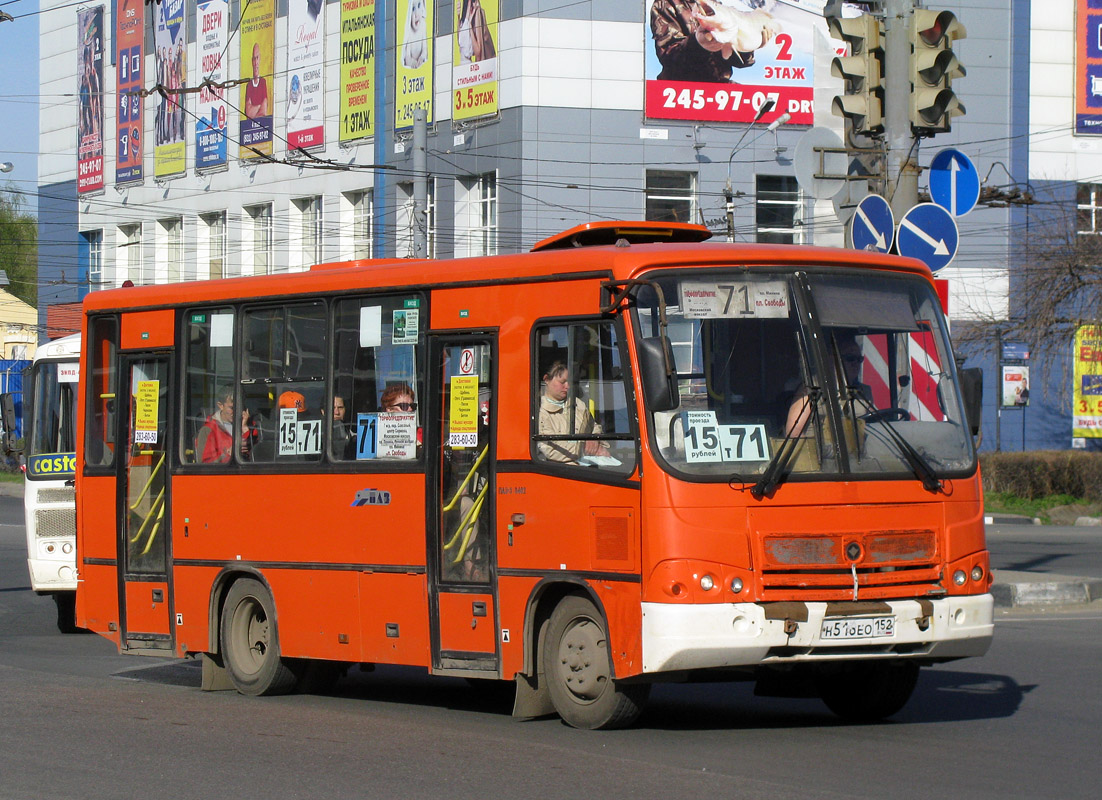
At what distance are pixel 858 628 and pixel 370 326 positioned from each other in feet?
12.9

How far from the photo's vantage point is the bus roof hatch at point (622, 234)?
33.9 ft

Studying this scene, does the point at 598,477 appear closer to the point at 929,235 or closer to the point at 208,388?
the point at 208,388

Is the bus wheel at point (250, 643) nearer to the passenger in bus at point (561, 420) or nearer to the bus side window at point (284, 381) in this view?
Result: the bus side window at point (284, 381)

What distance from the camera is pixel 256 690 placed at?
452 inches

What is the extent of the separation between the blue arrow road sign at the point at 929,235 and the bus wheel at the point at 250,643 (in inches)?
246

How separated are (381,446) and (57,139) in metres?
56.4

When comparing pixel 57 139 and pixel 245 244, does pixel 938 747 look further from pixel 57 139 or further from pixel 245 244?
pixel 57 139

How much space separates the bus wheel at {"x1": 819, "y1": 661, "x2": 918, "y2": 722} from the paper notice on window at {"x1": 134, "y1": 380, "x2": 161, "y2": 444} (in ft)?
18.2

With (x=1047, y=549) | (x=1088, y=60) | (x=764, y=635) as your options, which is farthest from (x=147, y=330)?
(x=1088, y=60)

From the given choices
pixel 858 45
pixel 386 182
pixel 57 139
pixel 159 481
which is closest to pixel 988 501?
pixel 386 182

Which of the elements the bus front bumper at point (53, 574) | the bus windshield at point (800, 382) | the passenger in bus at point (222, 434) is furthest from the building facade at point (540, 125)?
the bus windshield at point (800, 382)

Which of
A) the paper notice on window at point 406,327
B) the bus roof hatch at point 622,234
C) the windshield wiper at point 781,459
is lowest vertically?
the windshield wiper at point 781,459

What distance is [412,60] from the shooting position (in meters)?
43.7

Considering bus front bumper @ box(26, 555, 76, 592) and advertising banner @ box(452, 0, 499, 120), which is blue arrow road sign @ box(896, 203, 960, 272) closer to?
bus front bumper @ box(26, 555, 76, 592)
